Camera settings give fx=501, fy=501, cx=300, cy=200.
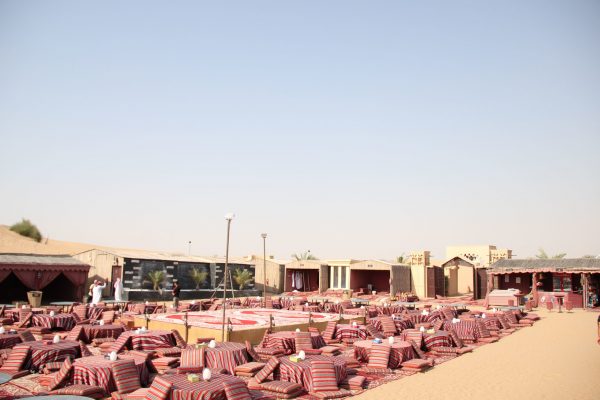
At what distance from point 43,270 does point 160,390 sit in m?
22.6

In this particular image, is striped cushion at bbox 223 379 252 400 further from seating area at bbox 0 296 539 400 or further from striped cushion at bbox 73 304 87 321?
striped cushion at bbox 73 304 87 321

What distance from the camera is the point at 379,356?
12.2 meters

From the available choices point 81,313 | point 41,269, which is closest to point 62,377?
point 81,313

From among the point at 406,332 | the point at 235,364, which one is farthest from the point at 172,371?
the point at 406,332

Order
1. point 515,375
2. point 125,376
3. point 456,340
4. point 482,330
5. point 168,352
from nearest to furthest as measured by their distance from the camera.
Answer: point 125,376, point 515,375, point 168,352, point 456,340, point 482,330

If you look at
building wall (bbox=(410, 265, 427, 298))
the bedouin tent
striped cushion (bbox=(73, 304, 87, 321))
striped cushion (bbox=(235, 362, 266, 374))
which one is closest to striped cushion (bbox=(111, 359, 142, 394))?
striped cushion (bbox=(235, 362, 266, 374))

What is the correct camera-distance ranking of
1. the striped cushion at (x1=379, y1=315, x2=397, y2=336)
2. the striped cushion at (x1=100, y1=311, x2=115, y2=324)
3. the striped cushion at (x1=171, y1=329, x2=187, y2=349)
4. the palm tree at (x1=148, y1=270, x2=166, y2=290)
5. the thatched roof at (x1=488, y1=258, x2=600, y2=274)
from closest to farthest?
the striped cushion at (x1=171, y1=329, x2=187, y2=349)
the striped cushion at (x1=379, y1=315, x2=397, y2=336)
the striped cushion at (x1=100, y1=311, x2=115, y2=324)
the thatched roof at (x1=488, y1=258, x2=600, y2=274)
the palm tree at (x1=148, y1=270, x2=166, y2=290)

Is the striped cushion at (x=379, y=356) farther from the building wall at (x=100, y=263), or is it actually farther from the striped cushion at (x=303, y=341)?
the building wall at (x=100, y=263)

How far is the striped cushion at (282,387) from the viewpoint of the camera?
979 centimetres

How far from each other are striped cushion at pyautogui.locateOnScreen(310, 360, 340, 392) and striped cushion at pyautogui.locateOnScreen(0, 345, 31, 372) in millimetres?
6551

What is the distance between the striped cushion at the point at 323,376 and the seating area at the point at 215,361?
2 centimetres

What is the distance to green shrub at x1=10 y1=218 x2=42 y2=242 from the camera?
70.4 metres

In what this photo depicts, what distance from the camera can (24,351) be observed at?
11.4 metres

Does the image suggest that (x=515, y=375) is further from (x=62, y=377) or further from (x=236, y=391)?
(x=62, y=377)
